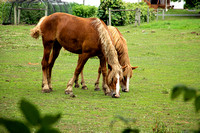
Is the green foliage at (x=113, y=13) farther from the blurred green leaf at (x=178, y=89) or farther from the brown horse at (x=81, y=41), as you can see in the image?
the blurred green leaf at (x=178, y=89)

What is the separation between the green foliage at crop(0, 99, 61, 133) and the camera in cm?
59

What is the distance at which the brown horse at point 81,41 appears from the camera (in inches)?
261

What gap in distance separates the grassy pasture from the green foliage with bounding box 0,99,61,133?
0.55 feet

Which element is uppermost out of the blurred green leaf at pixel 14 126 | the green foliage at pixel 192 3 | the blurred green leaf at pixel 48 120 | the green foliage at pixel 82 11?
the green foliage at pixel 192 3

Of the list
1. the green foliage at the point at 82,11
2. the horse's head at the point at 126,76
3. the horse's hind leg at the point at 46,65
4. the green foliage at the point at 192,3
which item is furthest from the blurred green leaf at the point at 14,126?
the green foliage at the point at 192,3

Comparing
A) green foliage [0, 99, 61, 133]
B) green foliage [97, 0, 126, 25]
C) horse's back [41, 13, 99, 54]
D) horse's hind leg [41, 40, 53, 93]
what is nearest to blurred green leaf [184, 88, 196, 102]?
green foliage [0, 99, 61, 133]

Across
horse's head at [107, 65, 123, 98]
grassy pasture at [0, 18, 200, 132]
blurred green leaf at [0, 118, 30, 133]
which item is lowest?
grassy pasture at [0, 18, 200, 132]

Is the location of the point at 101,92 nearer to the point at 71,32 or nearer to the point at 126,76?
the point at 126,76

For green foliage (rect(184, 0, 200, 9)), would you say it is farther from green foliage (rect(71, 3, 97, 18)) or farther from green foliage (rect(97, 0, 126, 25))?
Answer: green foliage (rect(71, 3, 97, 18))

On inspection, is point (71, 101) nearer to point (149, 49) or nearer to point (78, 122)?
point (78, 122)

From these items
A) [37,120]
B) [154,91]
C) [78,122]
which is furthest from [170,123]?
[37,120]

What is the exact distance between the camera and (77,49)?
7.00m

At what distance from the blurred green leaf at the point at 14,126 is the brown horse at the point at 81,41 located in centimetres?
586

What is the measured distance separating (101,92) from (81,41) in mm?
1443
